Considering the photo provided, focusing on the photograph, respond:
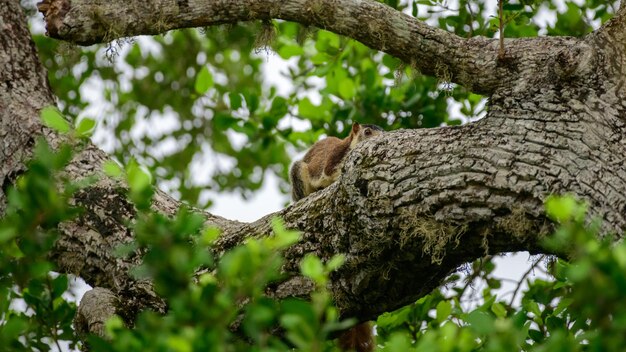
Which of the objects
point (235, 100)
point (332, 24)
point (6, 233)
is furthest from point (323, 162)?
point (6, 233)

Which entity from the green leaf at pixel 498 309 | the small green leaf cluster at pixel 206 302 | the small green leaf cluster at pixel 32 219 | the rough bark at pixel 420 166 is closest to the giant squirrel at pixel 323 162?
the green leaf at pixel 498 309

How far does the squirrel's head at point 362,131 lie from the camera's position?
5701 mm

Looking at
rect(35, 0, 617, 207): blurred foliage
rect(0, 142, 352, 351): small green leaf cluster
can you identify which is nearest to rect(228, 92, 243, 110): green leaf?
rect(35, 0, 617, 207): blurred foliage

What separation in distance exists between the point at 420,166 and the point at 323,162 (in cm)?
279

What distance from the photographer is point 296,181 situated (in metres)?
6.60

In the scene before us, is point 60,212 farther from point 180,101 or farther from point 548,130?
point 180,101

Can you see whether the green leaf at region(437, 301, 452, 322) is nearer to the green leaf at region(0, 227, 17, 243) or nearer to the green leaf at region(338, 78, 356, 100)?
the green leaf at region(338, 78, 356, 100)

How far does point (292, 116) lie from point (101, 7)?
2.60 m

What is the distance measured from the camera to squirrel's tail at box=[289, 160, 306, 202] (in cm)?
655

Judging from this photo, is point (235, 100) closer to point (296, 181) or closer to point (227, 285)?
point (296, 181)

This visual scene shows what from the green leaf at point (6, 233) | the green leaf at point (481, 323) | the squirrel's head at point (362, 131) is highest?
the squirrel's head at point (362, 131)

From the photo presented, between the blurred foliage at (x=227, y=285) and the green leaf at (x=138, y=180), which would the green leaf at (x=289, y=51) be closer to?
the blurred foliage at (x=227, y=285)

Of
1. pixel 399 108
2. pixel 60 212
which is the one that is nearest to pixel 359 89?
pixel 399 108

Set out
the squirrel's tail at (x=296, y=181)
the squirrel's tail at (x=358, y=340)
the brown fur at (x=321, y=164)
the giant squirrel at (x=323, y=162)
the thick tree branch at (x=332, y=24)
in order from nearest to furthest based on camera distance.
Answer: the thick tree branch at (x=332, y=24)
the squirrel's tail at (x=358, y=340)
the giant squirrel at (x=323, y=162)
the brown fur at (x=321, y=164)
the squirrel's tail at (x=296, y=181)
